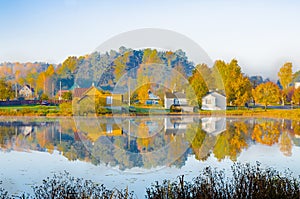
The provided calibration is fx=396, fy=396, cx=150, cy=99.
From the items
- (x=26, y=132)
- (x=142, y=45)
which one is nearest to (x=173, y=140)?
(x=142, y=45)

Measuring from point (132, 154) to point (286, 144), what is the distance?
5.58 metres

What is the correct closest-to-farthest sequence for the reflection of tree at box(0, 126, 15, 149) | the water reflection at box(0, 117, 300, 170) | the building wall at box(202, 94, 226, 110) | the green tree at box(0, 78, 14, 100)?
the water reflection at box(0, 117, 300, 170) → the reflection of tree at box(0, 126, 15, 149) → the building wall at box(202, 94, 226, 110) → the green tree at box(0, 78, 14, 100)

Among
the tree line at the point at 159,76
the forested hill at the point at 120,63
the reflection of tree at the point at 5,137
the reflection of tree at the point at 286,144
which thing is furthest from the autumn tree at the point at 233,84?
the reflection of tree at the point at 5,137

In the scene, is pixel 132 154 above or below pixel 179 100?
below

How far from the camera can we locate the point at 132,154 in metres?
12.0

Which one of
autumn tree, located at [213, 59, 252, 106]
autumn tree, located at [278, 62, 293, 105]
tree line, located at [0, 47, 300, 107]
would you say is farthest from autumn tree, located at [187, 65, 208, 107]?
autumn tree, located at [278, 62, 293, 105]

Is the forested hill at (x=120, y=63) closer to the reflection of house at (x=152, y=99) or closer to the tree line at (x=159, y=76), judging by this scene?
the tree line at (x=159, y=76)

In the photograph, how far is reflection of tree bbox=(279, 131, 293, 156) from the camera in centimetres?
1176

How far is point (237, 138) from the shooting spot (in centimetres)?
1545

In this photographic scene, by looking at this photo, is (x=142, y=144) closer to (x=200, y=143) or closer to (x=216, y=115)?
(x=200, y=143)

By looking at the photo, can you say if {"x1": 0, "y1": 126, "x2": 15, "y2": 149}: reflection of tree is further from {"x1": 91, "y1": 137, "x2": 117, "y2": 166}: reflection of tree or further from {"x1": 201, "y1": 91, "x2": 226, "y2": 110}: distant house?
{"x1": 201, "y1": 91, "x2": 226, "y2": 110}: distant house

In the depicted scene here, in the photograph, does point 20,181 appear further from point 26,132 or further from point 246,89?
point 246,89

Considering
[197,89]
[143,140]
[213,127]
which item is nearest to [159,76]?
[197,89]

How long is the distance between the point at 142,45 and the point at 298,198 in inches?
377
